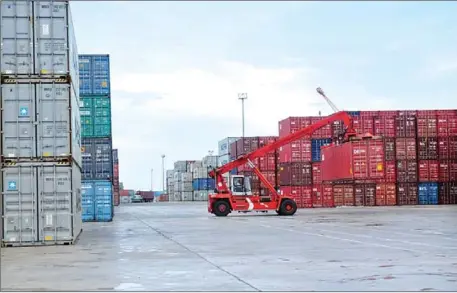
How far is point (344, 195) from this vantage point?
53625mm

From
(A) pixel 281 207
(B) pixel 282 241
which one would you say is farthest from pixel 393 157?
(B) pixel 282 241

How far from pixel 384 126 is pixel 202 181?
69.9 meters

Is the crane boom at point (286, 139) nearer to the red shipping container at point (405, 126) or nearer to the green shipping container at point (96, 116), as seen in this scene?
the green shipping container at point (96, 116)

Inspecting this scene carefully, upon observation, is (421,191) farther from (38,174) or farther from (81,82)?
(38,174)

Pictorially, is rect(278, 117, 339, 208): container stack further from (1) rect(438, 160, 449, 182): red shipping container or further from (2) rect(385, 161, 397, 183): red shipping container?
(1) rect(438, 160, 449, 182): red shipping container

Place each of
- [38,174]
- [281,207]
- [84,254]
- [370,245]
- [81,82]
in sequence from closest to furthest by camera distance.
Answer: [84,254], [370,245], [38,174], [81,82], [281,207]

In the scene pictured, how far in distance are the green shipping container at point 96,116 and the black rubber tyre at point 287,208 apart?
35.5ft

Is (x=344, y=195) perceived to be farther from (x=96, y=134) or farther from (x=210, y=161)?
(x=210, y=161)

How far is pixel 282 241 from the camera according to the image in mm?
18875

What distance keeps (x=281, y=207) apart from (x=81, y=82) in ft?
43.7

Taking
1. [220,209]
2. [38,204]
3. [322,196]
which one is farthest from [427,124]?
[38,204]

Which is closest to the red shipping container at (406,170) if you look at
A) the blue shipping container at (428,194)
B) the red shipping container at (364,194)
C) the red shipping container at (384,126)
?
the blue shipping container at (428,194)

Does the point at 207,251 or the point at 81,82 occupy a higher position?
the point at 81,82

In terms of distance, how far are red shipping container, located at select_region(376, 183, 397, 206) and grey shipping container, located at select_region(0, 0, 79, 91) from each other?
38.9m
